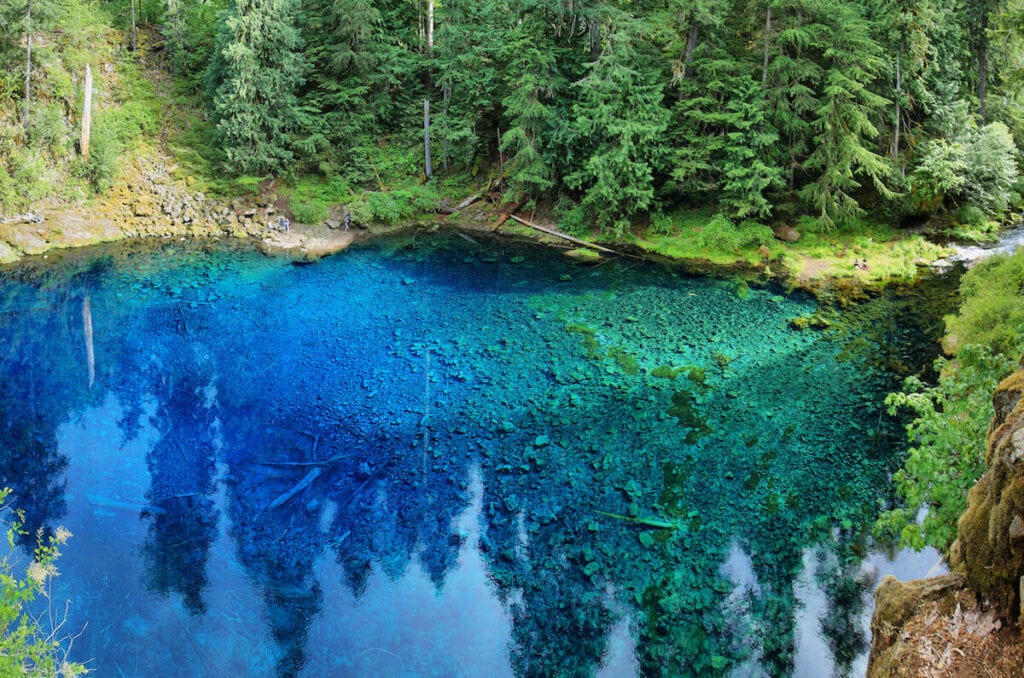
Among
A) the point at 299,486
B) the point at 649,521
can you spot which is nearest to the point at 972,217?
the point at 649,521

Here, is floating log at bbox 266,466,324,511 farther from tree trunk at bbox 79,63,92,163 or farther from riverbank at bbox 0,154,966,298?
tree trunk at bbox 79,63,92,163

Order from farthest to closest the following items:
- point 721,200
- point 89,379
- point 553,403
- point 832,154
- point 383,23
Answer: point 383,23, point 721,200, point 832,154, point 89,379, point 553,403

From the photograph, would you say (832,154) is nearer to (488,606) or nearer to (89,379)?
(488,606)

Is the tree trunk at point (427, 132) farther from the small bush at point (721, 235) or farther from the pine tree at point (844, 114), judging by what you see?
the pine tree at point (844, 114)

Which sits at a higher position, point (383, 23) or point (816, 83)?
point (383, 23)

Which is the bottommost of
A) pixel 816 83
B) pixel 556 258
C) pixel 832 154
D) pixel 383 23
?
pixel 556 258

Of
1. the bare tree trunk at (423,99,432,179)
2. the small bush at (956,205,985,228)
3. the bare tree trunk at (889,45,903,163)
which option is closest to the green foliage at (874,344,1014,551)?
the bare tree trunk at (889,45,903,163)

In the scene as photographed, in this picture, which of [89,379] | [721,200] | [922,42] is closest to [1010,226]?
[922,42]
